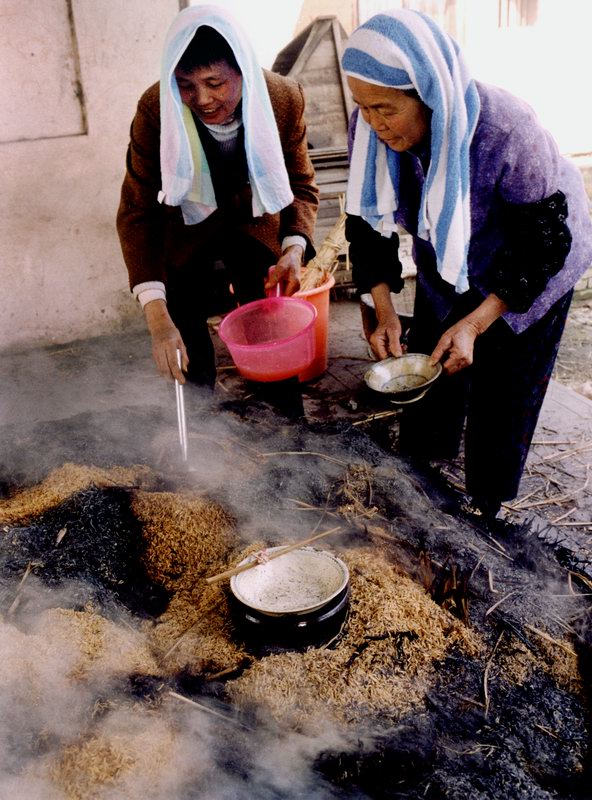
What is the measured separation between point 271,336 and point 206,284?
51 centimetres

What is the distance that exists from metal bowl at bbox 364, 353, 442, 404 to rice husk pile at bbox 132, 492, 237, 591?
900 millimetres

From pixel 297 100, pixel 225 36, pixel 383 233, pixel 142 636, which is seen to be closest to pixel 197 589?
pixel 142 636

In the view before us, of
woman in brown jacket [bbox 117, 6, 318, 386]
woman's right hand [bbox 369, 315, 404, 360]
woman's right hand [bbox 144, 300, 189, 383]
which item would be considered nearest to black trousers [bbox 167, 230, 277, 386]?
woman in brown jacket [bbox 117, 6, 318, 386]

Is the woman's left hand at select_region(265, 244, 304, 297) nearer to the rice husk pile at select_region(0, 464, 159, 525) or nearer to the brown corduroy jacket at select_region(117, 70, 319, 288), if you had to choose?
the brown corduroy jacket at select_region(117, 70, 319, 288)

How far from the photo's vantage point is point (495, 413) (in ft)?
10.6

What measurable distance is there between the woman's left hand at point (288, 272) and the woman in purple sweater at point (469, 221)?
47 cm

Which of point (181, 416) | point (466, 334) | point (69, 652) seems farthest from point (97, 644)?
point (466, 334)

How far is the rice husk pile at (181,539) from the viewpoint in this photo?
263 cm

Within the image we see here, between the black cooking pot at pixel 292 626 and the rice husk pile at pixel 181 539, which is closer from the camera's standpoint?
the black cooking pot at pixel 292 626

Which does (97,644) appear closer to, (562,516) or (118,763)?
(118,763)

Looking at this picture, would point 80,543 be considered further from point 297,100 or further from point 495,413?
point 297,100

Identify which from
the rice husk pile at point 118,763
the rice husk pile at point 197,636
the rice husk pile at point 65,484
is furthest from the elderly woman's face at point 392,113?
the rice husk pile at point 118,763

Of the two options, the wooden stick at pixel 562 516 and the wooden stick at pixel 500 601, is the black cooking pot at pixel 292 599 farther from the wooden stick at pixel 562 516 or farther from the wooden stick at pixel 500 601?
the wooden stick at pixel 562 516

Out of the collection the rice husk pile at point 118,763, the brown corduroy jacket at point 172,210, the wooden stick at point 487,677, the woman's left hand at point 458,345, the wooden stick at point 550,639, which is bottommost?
the wooden stick at point 550,639
